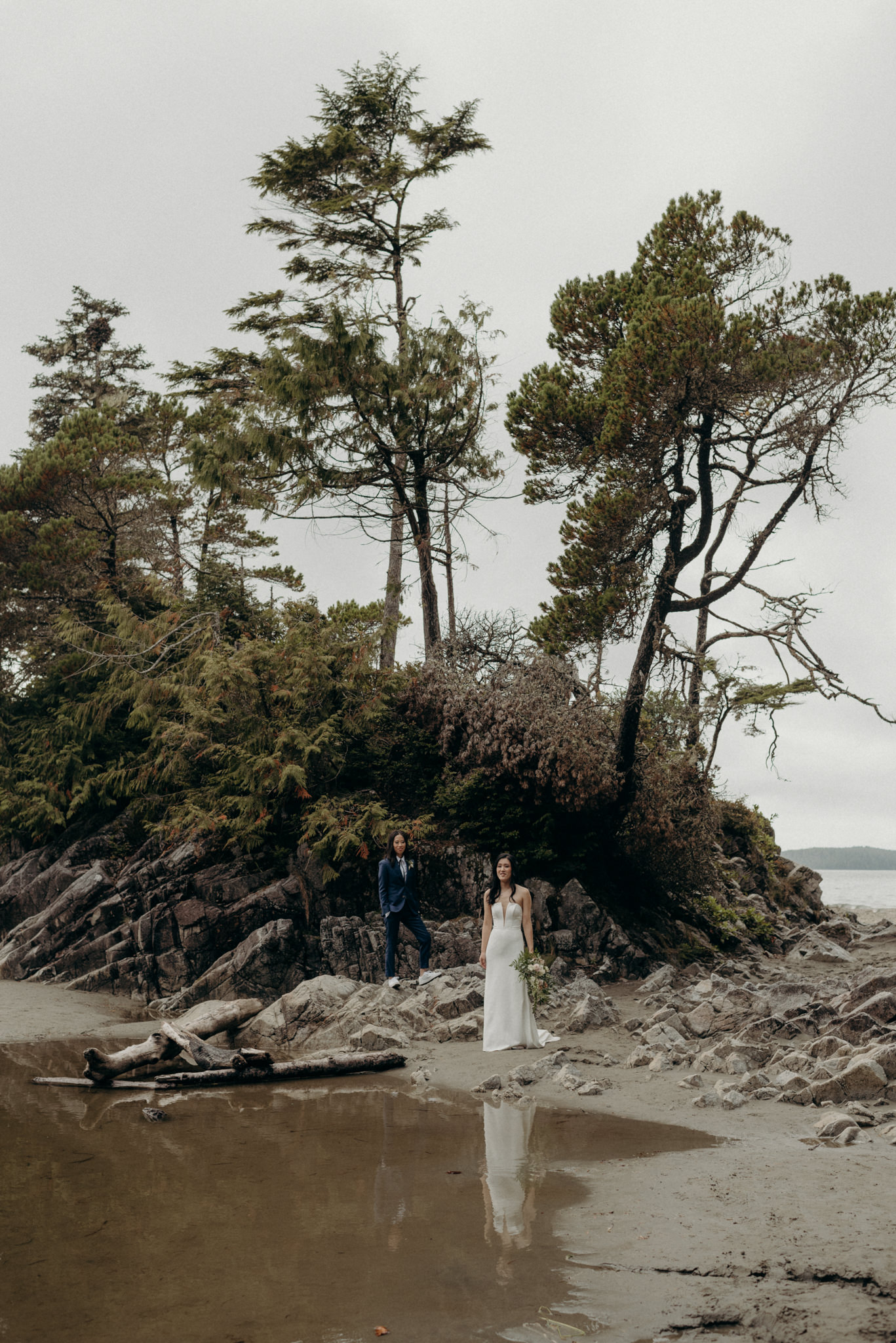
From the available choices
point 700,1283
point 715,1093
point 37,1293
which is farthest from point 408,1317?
point 715,1093

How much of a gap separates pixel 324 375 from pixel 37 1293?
17.1 metres

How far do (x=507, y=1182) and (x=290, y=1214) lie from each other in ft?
4.51

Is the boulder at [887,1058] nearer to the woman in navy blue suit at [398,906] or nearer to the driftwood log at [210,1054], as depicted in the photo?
the driftwood log at [210,1054]

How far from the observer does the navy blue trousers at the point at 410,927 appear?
12641mm

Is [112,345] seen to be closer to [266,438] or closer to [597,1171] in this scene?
[266,438]

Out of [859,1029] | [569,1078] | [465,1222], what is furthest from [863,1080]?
[465,1222]

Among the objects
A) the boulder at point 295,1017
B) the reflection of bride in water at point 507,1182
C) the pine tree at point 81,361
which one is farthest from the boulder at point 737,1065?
the pine tree at point 81,361

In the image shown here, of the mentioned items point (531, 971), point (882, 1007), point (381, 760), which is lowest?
point (882, 1007)

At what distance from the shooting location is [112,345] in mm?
37156

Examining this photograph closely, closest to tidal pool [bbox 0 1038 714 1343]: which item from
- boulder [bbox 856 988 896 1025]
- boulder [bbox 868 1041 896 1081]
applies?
boulder [bbox 868 1041 896 1081]

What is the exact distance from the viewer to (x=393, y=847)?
13.2 m

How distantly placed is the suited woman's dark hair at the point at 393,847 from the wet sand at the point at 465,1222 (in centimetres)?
441

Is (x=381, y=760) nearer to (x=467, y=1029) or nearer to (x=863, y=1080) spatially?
(x=467, y=1029)

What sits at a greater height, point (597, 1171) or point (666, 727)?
point (666, 727)
